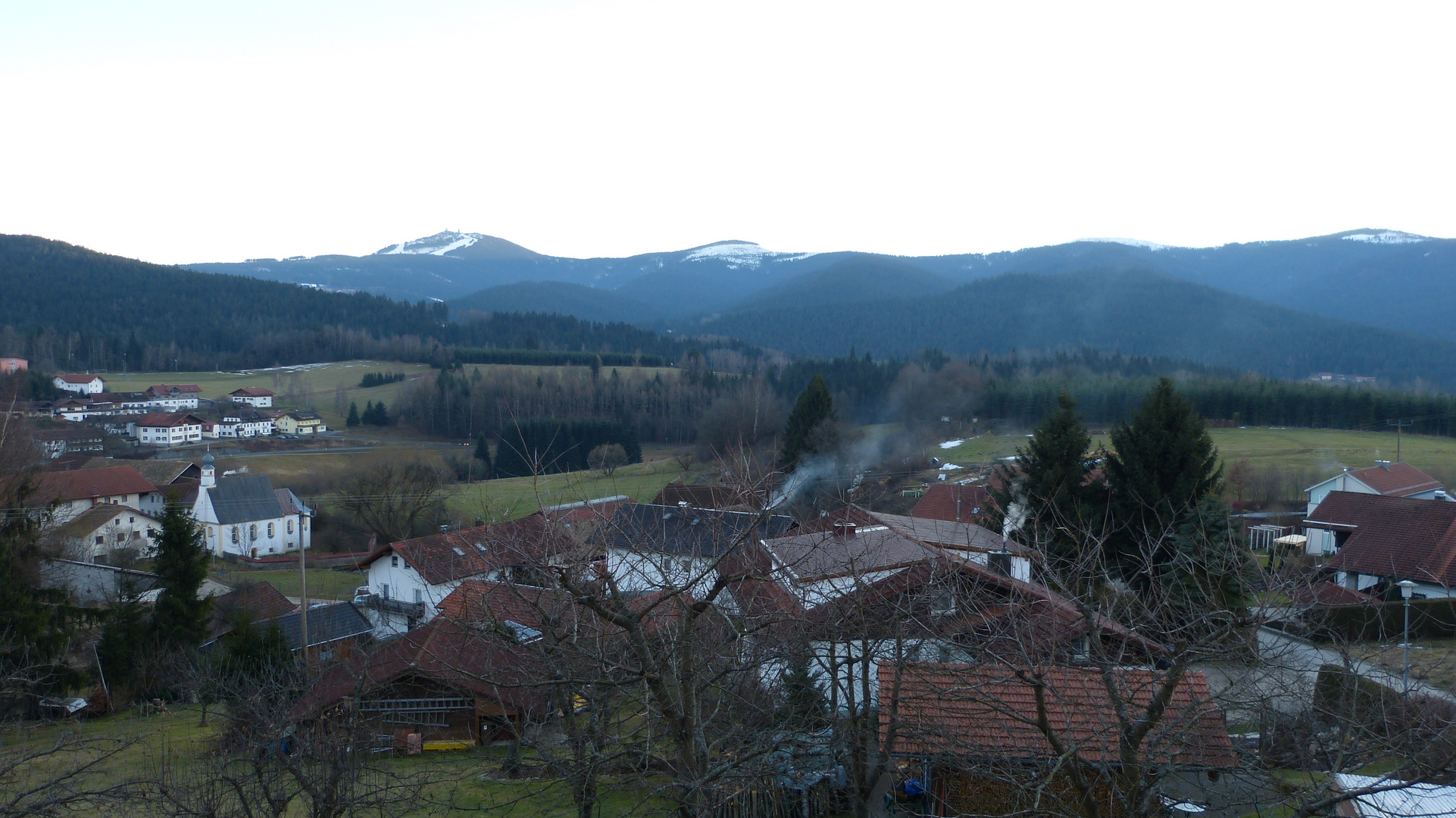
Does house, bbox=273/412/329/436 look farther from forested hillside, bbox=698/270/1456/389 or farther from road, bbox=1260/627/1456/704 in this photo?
forested hillside, bbox=698/270/1456/389

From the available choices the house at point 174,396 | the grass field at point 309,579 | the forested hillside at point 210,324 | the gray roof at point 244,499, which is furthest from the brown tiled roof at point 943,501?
the forested hillside at point 210,324

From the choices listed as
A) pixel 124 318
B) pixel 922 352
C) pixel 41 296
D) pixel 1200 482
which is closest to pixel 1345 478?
pixel 1200 482

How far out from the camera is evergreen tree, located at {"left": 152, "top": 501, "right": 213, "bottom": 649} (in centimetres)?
2173

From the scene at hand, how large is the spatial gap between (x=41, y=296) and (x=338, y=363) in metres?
47.4

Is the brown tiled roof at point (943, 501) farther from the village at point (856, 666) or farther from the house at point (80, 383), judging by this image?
the house at point (80, 383)

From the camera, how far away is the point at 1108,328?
501 ft

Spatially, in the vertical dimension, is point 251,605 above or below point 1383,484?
below

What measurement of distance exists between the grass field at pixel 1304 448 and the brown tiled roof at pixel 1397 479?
10.1 ft

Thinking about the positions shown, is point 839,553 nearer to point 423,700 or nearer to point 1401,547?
point 423,700

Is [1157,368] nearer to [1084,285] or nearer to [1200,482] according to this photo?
[1084,285]

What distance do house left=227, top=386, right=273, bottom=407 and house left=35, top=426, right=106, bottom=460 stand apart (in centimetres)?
2204

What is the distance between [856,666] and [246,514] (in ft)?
139

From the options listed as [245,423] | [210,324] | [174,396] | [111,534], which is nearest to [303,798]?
[111,534]

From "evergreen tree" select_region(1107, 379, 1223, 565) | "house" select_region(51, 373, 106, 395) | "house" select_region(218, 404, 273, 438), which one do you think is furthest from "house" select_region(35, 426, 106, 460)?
"evergreen tree" select_region(1107, 379, 1223, 565)
